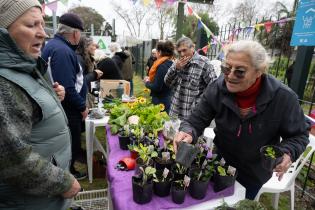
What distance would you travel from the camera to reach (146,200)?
1266 millimetres

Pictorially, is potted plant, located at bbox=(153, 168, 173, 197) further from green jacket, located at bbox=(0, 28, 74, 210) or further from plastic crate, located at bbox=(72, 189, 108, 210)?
plastic crate, located at bbox=(72, 189, 108, 210)

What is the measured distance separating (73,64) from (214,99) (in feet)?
5.11

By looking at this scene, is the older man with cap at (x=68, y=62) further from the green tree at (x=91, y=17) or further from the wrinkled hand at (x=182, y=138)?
the green tree at (x=91, y=17)

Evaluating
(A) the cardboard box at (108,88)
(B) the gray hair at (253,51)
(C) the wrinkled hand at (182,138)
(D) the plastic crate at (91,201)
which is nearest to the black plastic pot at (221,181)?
(C) the wrinkled hand at (182,138)

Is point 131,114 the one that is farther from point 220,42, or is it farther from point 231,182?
point 220,42

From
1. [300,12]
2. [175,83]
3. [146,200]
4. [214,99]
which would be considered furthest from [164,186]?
[300,12]

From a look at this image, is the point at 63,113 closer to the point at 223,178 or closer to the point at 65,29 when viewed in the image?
the point at 223,178

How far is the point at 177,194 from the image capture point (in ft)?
4.11

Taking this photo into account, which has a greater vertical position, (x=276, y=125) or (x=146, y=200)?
(x=276, y=125)

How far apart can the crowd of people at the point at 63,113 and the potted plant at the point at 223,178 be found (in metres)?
0.24

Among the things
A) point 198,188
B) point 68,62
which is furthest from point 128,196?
point 68,62

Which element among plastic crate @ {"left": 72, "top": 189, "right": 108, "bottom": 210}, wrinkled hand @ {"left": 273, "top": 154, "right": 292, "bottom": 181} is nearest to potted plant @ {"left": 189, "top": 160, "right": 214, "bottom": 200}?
wrinkled hand @ {"left": 273, "top": 154, "right": 292, "bottom": 181}

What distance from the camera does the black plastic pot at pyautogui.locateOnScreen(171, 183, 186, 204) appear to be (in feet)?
4.10

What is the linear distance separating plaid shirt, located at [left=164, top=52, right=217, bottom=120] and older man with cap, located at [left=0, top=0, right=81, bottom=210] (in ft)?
6.24
